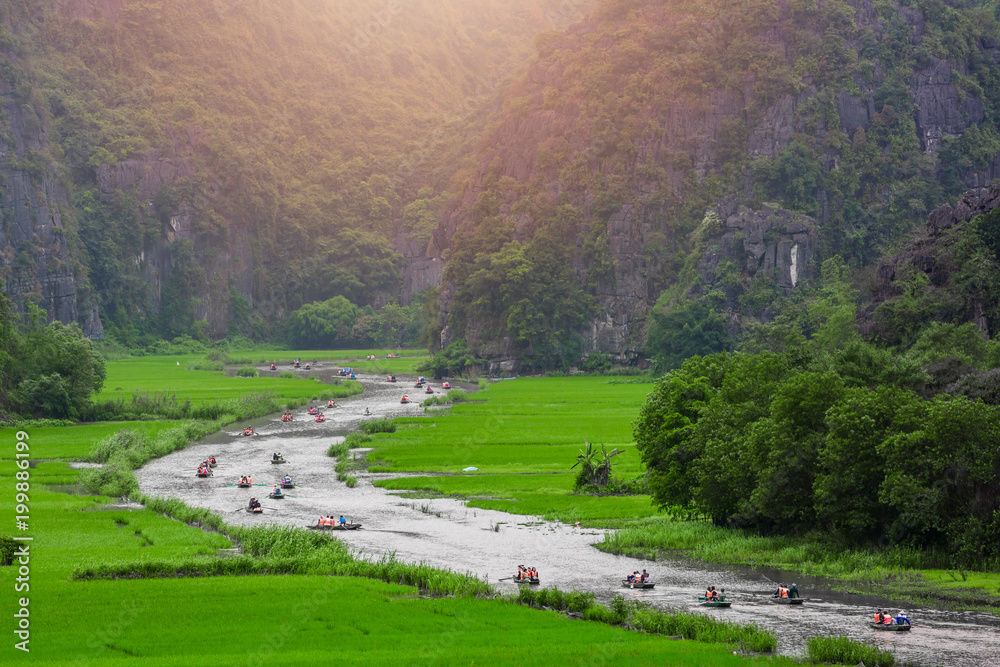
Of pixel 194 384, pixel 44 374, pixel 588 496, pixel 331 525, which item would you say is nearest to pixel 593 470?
pixel 588 496

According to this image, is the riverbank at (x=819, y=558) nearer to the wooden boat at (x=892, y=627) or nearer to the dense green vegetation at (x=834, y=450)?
the dense green vegetation at (x=834, y=450)

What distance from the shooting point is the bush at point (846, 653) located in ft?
103

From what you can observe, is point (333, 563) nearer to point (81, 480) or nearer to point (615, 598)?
point (615, 598)

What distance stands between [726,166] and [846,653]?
155m

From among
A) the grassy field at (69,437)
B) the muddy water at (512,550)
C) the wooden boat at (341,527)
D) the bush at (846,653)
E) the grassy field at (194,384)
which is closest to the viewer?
the bush at (846,653)

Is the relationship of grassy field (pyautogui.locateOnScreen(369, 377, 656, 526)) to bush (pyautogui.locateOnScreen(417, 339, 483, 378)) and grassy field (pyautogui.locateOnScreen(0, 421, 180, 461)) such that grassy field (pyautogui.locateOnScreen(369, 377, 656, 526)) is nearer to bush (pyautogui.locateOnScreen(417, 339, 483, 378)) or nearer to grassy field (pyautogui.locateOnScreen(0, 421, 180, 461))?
grassy field (pyautogui.locateOnScreen(0, 421, 180, 461))

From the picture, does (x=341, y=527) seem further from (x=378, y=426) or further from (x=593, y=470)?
(x=378, y=426)

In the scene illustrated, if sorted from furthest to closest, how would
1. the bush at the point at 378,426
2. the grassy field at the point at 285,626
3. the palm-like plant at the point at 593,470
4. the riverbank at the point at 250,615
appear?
the bush at the point at 378,426 < the palm-like plant at the point at 593,470 < the riverbank at the point at 250,615 < the grassy field at the point at 285,626

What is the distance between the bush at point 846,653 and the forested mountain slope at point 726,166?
131612mm

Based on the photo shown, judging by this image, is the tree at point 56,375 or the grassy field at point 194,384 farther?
the grassy field at point 194,384

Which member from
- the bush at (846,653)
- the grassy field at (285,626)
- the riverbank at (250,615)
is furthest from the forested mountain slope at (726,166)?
the bush at (846,653)

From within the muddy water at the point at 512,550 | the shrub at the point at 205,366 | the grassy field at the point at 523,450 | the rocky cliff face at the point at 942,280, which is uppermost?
the rocky cliff face at the point at 942,280

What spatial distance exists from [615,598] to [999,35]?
184m

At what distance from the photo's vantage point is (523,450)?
8069 cm
